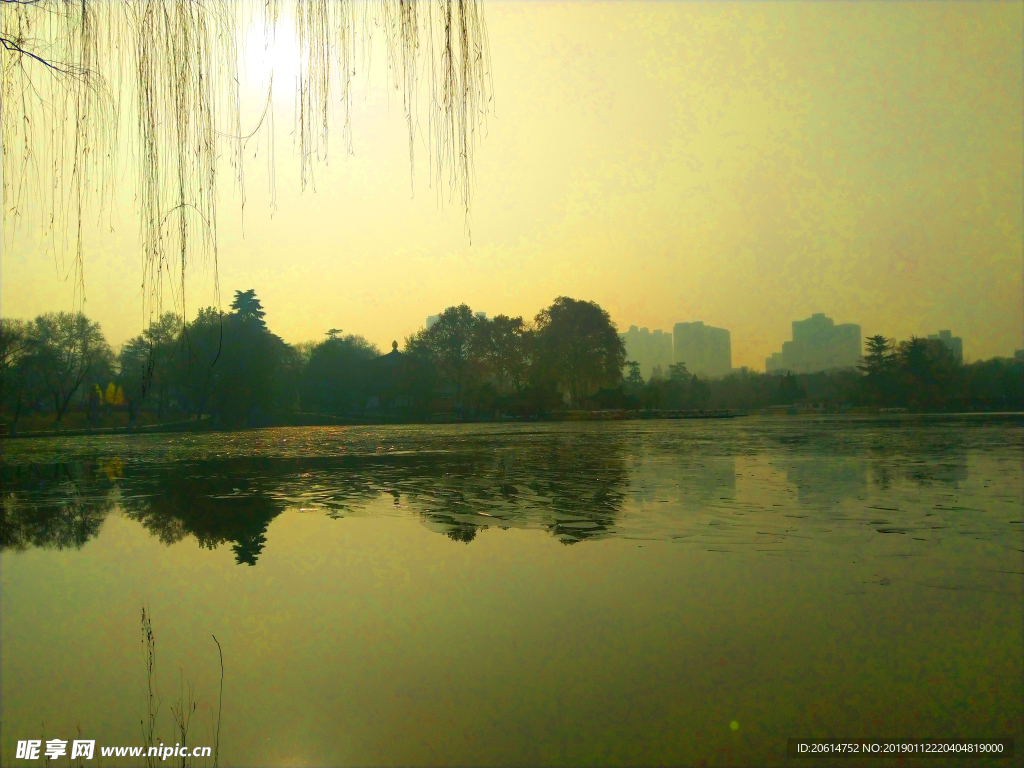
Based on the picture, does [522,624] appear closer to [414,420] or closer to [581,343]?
[414,420]

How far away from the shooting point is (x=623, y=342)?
8350cm

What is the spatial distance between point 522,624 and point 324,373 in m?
66.4

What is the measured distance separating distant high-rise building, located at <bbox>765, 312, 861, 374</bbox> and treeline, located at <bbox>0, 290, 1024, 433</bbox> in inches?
1040

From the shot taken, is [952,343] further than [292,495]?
Yes

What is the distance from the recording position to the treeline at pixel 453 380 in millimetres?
48125

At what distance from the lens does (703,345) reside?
470ft

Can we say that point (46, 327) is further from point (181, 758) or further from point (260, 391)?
point (181, 758)

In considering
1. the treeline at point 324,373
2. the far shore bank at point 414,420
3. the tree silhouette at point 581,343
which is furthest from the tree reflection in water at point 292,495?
the tree silhouette at point 581,343

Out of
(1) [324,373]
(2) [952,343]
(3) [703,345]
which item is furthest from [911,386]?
(3) [703,345]

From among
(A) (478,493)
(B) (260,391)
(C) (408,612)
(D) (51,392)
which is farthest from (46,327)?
(C) (408,612)

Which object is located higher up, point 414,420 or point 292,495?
point 414,420

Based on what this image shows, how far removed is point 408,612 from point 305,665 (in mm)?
1010

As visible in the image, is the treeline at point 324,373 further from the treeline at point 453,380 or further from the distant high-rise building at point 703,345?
the distant high-rise building at point 703,345

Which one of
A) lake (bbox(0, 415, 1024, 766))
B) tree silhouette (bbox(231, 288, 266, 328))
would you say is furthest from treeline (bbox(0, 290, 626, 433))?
lake (bbox(0, 415, 1024, 766))
